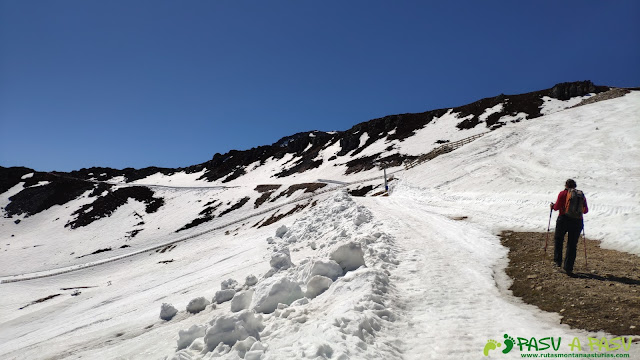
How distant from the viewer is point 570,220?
27.8 ft

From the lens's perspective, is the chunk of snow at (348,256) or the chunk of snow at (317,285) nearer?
the chunk of snow at (317,285)

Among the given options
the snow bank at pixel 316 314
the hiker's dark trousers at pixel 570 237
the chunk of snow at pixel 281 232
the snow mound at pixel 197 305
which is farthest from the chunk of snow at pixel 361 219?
the hiker's dark trousers at pixel 570 237

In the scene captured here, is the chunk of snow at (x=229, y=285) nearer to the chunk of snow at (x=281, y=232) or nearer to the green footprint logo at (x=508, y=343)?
the green footprint logo at (x=508, y=343)

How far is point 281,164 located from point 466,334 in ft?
313

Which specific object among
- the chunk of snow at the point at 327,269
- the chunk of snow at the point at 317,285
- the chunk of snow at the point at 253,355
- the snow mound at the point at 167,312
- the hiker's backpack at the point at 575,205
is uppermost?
the hiker's backpack at the point at 575,205

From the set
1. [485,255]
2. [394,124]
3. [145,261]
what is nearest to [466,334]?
[485,255]

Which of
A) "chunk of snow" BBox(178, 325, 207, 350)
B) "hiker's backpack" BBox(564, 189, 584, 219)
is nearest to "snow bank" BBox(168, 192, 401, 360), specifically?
"chunk of snow" BBox(178, 325, 207, 350)

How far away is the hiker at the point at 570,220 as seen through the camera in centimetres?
811

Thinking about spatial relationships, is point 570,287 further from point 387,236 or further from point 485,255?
point 387,236

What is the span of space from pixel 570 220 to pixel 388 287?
5365 mm

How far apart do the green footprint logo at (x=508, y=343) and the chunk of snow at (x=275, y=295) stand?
4570 mm

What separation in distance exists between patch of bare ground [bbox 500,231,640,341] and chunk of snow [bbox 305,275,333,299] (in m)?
4.56

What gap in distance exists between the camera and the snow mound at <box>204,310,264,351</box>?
247 inches

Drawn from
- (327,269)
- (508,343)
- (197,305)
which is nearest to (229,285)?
(197,305)
